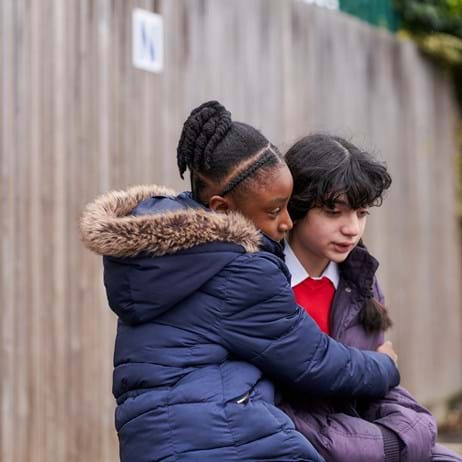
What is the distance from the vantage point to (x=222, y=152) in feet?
9.99

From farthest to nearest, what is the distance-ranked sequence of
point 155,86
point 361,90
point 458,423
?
1. point 458,423
2. point 361,90
3. point 155,86

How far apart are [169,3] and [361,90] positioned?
2.38m

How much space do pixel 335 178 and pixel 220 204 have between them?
0.36 m

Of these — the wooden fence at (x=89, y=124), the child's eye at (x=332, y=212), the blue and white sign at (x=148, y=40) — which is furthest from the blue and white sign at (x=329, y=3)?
the child's eye at (x=332, y=212)

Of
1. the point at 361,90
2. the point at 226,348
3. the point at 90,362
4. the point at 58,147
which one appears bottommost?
the point at 90,362

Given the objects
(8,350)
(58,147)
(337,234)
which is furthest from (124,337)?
(58,147)

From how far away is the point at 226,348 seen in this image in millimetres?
2936

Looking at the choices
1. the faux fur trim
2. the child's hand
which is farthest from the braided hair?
the child's hand

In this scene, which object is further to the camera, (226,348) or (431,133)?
(431,133)

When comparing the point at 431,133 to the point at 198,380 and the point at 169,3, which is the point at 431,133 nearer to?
the point at 169,3

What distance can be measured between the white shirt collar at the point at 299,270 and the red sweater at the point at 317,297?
1 cm

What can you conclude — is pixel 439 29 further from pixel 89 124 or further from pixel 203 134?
pixel 203 134

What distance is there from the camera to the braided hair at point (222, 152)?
3.02 m

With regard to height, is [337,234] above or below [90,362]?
above
